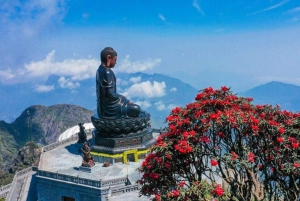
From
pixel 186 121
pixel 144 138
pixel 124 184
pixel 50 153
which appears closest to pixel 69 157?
pixel 50 153

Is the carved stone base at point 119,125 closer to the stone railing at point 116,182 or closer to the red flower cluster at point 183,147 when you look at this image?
the stone railing at point 116,182

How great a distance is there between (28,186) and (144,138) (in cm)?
841

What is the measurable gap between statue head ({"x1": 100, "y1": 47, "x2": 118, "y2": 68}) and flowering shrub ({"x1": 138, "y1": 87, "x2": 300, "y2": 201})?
12.7m

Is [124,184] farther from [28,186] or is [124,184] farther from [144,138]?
[28,186]

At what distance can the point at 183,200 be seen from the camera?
802 centimetres

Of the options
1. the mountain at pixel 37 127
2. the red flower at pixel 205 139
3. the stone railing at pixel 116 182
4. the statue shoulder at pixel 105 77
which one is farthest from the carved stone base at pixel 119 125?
the mountain at pixel 37 127

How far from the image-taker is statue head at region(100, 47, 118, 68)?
70.2 ft

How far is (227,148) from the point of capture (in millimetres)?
8992

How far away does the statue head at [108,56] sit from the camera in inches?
843

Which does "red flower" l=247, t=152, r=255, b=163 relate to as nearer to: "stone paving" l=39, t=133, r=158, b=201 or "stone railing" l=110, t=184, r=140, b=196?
"stone paving" l=39, t=133, r=158, b=201

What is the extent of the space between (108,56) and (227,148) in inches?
548

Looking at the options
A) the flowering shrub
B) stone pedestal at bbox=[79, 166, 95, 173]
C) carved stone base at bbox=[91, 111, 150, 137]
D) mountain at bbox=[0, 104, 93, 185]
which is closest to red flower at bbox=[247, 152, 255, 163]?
the flowering shrub

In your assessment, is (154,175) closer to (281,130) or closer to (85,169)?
(281,130)

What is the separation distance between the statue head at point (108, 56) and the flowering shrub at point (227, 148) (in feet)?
41.8
